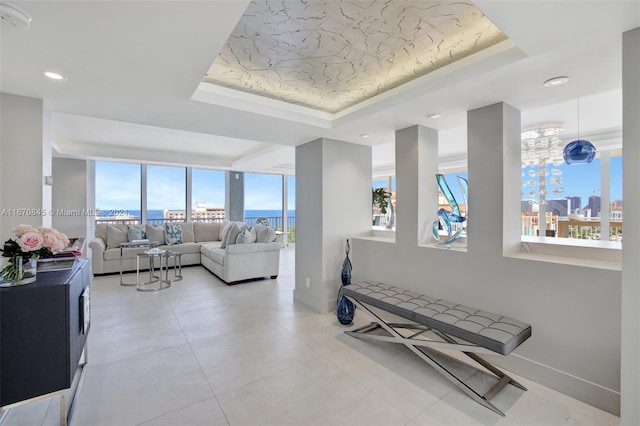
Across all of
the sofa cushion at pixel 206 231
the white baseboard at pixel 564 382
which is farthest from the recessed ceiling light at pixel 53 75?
the sofa cushion at pixel 206 231

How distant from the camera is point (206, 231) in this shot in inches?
282

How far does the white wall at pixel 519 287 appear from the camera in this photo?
6.30 ft

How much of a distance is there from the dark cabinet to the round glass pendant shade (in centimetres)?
437

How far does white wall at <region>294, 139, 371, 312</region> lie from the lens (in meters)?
3.73

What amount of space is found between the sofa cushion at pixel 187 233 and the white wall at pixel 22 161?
4.51 meters

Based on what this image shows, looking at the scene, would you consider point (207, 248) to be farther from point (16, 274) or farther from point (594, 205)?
point (594, 205)

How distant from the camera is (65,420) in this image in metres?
1.65

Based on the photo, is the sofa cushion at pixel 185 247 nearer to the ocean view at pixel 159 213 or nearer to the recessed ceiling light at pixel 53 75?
the ocean view at pixel 159 213

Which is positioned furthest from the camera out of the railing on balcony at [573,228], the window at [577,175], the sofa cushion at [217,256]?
the sofa cushion at [217,256]

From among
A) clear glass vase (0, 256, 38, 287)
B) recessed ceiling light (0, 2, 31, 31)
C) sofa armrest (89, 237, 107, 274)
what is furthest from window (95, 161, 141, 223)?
recessed ceiling light (0, 2, 31, 31)

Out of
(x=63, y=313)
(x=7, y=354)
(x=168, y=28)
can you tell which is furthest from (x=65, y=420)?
(x=168, y=28)

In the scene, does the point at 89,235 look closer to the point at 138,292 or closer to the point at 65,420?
the point at 138,292

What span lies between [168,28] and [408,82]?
199 centimetres

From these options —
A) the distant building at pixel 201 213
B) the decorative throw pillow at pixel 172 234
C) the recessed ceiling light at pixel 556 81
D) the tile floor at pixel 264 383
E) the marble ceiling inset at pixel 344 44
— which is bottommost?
the tile floor at pixel 264 383
